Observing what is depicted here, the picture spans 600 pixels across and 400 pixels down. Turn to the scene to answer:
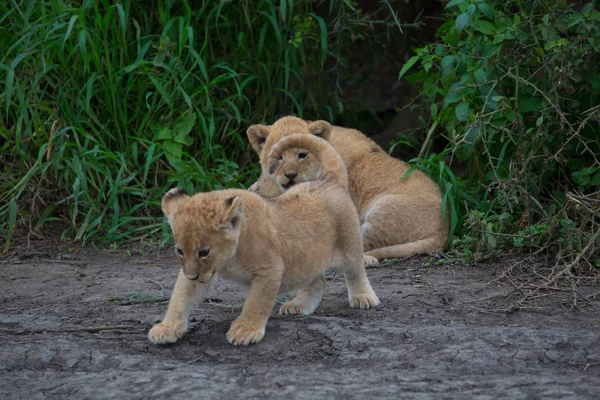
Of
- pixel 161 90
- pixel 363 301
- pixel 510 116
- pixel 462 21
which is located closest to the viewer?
pixel 363 301

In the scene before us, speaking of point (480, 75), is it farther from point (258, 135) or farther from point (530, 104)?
point (258, 135)

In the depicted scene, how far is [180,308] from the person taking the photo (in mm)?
4594

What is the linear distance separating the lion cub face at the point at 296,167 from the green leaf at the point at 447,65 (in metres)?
1.10

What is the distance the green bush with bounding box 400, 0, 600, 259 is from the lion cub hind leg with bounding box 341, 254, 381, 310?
53.1 inches

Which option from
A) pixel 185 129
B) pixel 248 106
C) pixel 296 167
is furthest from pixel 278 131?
pixel 248 106

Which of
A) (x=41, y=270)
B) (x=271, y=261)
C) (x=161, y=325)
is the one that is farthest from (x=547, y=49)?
(x=41, y=270)

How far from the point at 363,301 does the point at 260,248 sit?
0.94 meters

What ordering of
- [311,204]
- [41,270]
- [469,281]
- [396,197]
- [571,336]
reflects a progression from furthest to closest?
[396,197], [41,270], [469,281], [311,204], [571,336]

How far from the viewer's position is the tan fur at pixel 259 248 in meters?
4.37

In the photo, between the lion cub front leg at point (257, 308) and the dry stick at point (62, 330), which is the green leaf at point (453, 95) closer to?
the lion cub front leg at point (257, 308)

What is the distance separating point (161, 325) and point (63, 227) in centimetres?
312

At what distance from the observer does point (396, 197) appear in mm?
7250

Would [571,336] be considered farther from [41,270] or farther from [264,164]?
[41,270]

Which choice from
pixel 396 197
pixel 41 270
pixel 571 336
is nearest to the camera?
pixel 571 336
